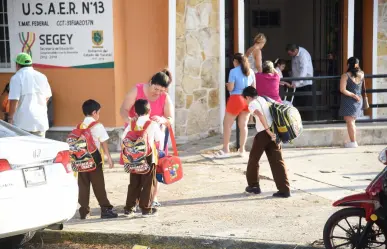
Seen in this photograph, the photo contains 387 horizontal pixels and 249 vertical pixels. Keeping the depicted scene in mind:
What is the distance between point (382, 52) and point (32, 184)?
9.00 metres

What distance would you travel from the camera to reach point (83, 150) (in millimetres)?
7281

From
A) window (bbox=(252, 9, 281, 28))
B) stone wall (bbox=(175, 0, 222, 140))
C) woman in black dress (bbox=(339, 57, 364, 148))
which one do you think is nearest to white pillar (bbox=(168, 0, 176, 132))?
stone wall (bbox=(175, 0, 222, 140))

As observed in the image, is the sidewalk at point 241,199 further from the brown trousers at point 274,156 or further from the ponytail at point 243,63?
the ponytail at point 243,63

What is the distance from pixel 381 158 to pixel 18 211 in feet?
10.3

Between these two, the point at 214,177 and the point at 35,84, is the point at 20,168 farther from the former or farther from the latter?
the point at 214,177

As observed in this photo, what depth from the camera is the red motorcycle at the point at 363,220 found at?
5777 millimetres

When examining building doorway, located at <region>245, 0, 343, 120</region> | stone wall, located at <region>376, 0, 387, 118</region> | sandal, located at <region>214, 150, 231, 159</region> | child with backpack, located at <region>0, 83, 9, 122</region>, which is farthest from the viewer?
building doorway, located at <region>245, 0, 343, 120</region>

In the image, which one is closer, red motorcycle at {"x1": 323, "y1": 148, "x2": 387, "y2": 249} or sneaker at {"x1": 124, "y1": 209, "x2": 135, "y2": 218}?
red motorcycle at {"x1": 323, "y1": 148, "x2": 387, "y2": 249}

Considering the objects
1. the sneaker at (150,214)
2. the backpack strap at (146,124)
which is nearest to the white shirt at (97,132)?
the backpack strap at (146,124)

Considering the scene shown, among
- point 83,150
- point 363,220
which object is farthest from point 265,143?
point 363,220

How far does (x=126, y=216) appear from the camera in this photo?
7.63 metres

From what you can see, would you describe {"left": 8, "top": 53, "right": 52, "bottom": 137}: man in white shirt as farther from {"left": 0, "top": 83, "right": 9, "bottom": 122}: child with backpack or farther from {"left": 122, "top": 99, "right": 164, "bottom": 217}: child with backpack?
{"left": 0, "top": 83, "right": 9, "bottom": 122}: child with backpack

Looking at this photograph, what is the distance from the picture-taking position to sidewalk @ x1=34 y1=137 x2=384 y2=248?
275 inches

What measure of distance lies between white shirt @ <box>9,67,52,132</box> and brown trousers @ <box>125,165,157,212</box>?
1.90 meters
